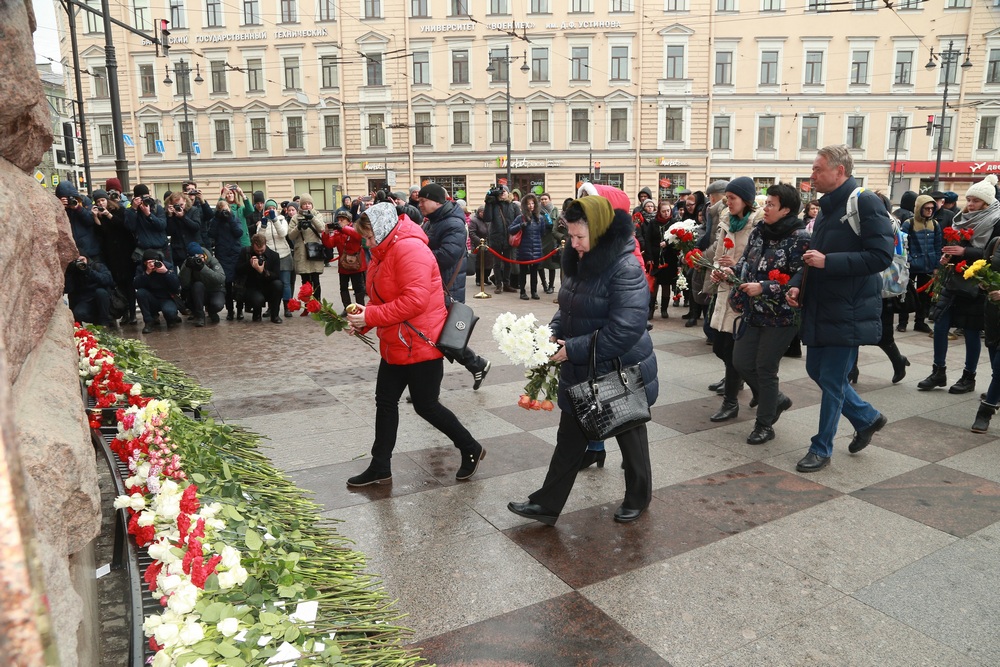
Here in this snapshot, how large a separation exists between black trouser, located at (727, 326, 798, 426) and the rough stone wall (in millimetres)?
4450

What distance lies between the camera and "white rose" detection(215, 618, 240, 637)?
2195 millimetres

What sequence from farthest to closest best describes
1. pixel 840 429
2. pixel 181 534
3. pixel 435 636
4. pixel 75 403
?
pixel 840 429
pixel 435 636
pixel 181 534
pixel 75 403

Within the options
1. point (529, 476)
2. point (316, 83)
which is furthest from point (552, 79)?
point (529, 476)

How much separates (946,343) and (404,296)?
5.65 metres

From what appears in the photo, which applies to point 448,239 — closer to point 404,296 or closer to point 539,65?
point 404,296

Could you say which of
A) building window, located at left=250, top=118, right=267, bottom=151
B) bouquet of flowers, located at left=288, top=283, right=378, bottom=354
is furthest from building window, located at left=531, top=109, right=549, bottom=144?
bouquet of flowers, located at left=288, top=283, right=378, bottom=354

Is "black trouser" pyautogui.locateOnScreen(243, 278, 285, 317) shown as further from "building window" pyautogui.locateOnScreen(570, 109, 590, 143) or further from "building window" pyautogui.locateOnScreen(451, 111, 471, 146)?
"building window" pyautogui.locateOnScreen(570, 109, 590, 143)

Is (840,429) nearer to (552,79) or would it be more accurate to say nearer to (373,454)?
(373,454)

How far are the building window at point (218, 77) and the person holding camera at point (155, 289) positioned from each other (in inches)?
1328

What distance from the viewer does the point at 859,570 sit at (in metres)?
3.54

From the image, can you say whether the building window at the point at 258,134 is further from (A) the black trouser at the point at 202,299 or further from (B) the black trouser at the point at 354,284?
(A) the black trouser at the point at 202,299

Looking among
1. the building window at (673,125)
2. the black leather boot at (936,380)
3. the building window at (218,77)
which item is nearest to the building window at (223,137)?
the building window at (218,77)

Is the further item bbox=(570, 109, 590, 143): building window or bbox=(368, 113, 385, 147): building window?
bbox=(368, 113, 385, 147): building window

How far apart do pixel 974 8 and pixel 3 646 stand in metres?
47.7
